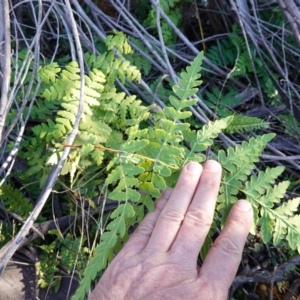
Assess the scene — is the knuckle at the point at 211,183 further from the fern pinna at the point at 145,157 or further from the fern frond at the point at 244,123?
the fern frond at the point at 244,123

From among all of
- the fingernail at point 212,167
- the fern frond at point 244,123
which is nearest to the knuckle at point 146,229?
the fingernail at point 212,167

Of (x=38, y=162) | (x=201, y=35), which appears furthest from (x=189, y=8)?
(x=38, y=162)

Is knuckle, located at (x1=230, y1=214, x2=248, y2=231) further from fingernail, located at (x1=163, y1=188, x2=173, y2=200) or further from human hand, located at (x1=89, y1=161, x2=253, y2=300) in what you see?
fingernail, located at (x1=163, y1=188, x2=173, y2=200)

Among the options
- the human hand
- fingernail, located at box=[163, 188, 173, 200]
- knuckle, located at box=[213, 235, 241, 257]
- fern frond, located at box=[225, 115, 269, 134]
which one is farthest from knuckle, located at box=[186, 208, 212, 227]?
fern frond, located at box=[225, 115, 269, 134]

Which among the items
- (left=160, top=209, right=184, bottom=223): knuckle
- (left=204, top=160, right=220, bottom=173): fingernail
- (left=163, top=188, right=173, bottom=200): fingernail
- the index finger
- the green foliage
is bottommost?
the green foliage

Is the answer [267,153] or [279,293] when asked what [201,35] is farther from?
[279,293]

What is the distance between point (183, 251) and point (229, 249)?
239 millimetres

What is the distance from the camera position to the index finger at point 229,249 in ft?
6.86

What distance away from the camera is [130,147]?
2.27 meters

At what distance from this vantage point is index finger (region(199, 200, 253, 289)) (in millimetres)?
2092

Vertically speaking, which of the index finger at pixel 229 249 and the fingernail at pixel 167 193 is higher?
the fingernail at pixel 167 193

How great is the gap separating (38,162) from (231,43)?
1.96m

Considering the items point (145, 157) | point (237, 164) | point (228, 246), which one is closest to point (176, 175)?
point (145, 157)

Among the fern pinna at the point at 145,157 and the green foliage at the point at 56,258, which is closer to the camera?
the fern pinna at the point at 145,157
